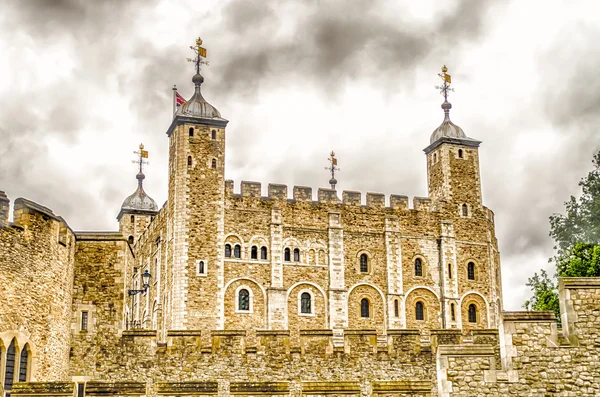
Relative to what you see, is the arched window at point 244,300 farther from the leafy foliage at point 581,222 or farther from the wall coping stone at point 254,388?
the wall coping stone at point 254,388

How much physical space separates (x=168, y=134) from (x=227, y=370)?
32.8 metres

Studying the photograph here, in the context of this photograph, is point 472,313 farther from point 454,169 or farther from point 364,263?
point 454,169

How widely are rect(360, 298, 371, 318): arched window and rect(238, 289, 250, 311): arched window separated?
6.43 meters

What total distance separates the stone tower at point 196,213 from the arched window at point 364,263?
810 cm

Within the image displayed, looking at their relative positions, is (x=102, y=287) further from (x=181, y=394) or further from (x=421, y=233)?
(x=421, y=233)

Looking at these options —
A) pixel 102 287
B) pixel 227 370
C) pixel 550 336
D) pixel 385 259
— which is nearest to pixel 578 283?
pixel 550 336

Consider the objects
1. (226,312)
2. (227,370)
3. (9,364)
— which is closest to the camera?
(9,364)

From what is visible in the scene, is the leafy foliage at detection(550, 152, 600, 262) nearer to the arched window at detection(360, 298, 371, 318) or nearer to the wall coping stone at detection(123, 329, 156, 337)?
the arched window at detection(360, 298, 371, 318)

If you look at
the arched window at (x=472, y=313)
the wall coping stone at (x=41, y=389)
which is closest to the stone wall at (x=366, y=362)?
the wall coping stone at (x=41, y=389)

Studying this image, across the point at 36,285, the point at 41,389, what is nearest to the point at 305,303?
the point at 36,285

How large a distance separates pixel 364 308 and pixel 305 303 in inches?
134

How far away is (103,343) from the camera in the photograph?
20.4 metres

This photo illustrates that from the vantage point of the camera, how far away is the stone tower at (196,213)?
47375 mm

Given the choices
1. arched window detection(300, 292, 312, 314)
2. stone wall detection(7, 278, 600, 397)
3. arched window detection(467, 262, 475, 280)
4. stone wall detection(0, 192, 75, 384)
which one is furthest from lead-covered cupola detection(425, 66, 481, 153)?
stone wall detection(0, 192, 75, 384)
